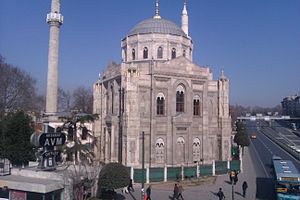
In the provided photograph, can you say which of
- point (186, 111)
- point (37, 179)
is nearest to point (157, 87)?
point (186, 111)

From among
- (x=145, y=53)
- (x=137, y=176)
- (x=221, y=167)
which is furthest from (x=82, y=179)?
(x=145, y=53)

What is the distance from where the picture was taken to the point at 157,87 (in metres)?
32.0

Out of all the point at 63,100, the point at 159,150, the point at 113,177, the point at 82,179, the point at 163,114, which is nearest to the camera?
the point at 82,179

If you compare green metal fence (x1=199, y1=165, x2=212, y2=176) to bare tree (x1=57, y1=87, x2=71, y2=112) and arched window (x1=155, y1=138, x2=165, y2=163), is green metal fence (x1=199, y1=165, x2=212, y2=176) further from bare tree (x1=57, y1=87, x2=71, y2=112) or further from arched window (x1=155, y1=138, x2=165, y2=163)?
bare tree (x1=57, y1=87, x2=71, y2=112)

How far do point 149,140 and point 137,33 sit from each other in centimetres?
1592

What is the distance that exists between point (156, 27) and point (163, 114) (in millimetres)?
13922

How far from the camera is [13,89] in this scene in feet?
155

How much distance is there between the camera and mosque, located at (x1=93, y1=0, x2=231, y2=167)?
3038cm

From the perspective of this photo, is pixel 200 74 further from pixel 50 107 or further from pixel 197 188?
pixel 50 107

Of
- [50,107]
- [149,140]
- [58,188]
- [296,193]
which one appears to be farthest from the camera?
[50,107]

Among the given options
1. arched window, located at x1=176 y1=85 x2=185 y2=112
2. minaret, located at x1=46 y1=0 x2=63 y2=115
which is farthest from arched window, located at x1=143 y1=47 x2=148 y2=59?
minaret, located at x1=46 y1=0 x2=63 y2=115

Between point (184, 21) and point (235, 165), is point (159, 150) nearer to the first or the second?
point (235, 165)

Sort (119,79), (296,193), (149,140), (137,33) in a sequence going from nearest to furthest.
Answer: (296,193), (149,140), (119,79), (137,33)

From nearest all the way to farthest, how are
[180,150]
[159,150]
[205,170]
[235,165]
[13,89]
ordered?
[205,170] → [159,150] → [180,150] → [235,165] → [13,89]
